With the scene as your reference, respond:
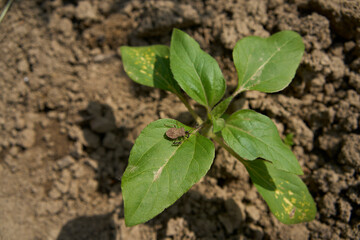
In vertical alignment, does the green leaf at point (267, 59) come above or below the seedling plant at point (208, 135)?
above

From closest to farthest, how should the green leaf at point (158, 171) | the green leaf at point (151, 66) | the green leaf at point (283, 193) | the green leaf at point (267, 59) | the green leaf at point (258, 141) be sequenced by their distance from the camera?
1. the green leaf at point (158, 171)
2. the green leaf at point (258, 141)
3. the green leaf at point (283, 193)
4. the green leaf at point (267, 59)
5. the green leaf at point (151, 66)

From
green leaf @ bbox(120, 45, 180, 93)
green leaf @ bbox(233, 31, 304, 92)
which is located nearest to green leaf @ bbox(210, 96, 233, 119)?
green leaf @ bbox(233, 31, 304, 92)

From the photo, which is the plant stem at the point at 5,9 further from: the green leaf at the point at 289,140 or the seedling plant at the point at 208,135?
the green leaf at the point at 289,140

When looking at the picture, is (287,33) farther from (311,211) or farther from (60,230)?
(60,230)

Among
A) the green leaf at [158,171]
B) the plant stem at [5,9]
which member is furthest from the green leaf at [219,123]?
the plant stem at [5,9]

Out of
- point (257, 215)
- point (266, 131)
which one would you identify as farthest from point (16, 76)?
point (257, 215)

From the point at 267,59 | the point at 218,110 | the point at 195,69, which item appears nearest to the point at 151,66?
the point at 195,69
